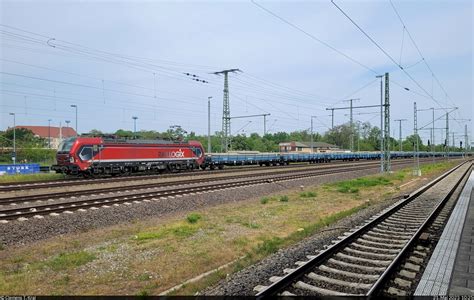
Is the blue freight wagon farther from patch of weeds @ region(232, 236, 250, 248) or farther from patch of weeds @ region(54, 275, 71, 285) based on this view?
patch of weeds @ region(54, 275, 71, 285)

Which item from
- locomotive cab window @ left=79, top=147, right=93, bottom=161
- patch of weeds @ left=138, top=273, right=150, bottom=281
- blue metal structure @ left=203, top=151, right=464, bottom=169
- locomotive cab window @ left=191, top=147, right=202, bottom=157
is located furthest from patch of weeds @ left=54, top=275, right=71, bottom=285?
blue metal structure @ left=203, top=151, right=464, bottom=169

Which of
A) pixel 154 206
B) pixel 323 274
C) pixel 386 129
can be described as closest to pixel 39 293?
pixel 323 274

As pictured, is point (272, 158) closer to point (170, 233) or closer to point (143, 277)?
point (170, 233)

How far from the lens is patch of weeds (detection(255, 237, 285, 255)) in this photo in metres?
8.46

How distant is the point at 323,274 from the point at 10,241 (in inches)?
327

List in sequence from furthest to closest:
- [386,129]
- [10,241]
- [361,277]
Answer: [386,129] < [10,241] < [361,277]

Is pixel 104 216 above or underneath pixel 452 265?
underneath

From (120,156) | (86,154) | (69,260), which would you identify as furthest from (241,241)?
(120,156)

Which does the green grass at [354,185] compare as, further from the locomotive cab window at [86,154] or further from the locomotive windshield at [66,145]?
the locomotive windshield at [66,145]

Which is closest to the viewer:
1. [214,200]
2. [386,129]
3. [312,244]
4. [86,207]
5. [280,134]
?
[312,244]

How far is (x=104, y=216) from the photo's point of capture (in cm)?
1302

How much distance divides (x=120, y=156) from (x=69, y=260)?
21.4m

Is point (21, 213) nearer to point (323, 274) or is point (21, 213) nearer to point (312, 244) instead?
point (312, 244)

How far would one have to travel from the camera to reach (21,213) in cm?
1274
